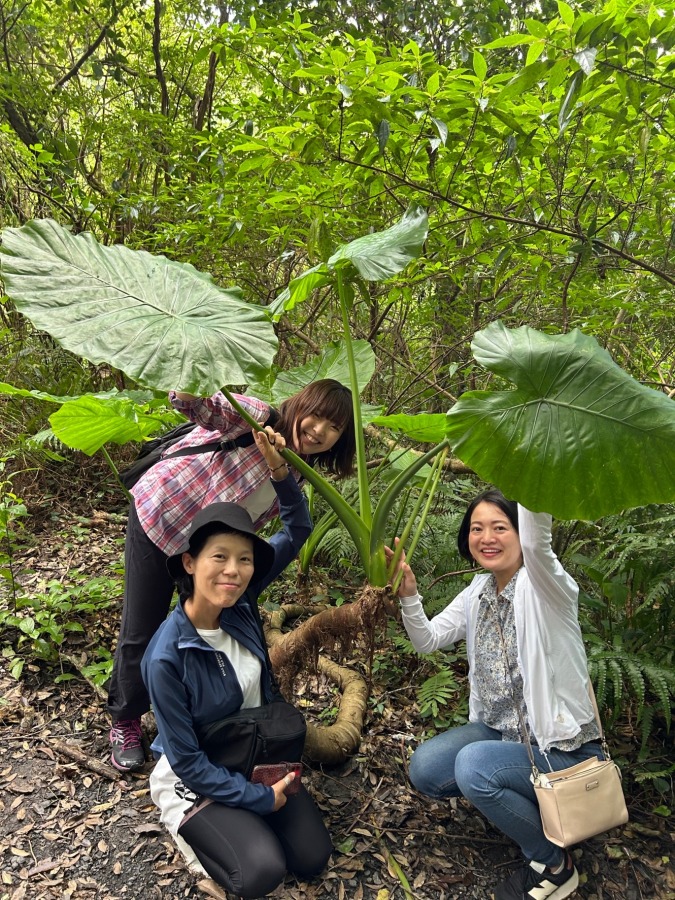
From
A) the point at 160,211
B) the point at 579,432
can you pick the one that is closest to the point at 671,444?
the point at 579,432

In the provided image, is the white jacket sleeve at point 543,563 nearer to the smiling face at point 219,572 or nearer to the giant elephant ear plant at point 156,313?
the giant elephant ear plant at point 156,313

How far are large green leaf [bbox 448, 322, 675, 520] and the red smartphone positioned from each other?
1.10m

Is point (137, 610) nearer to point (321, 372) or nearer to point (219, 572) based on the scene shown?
point (219, 572)

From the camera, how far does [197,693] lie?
1.64 m

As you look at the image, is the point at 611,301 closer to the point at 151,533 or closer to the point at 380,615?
the point at 380,615

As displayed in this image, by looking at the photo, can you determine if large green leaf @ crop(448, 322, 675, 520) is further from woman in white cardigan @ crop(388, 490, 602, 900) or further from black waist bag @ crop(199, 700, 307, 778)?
black waist bag @ crop(199, 700, 307, 778)

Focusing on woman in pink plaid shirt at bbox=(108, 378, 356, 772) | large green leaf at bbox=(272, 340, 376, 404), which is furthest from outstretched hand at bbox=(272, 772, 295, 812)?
large green leaf at bbox=(272, 340, 376, 404)

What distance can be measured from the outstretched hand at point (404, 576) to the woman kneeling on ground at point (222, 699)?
335mm

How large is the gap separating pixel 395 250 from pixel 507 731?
151 centimetres

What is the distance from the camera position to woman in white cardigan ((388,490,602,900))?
1.60 meters

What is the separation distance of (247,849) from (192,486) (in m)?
1.02

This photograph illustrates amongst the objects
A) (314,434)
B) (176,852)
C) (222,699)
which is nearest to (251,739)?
(222,699)

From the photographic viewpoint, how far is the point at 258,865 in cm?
153

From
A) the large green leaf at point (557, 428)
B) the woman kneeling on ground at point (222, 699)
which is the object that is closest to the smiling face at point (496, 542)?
the large green leaf at point (557, 428)
